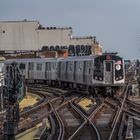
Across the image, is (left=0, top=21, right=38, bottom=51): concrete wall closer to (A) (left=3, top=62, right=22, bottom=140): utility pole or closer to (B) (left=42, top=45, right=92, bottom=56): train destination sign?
(B) (left=42, top=45, right=92, bottom=56): train destination sign

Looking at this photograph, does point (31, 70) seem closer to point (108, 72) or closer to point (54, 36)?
point (108, 72)

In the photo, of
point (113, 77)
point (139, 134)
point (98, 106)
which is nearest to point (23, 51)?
point (113, 77)

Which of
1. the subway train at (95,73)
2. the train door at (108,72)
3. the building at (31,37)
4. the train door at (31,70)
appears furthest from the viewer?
the building at (31,37)

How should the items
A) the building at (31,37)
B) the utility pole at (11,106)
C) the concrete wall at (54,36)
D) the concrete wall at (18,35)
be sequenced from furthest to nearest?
1. the concrete wall at (54,36)
2. the building at (31,37)
3. the concrete wall at (18,35)
4. the utility pole at (11,106)

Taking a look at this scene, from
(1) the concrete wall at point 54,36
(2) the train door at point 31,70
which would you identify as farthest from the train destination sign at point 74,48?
(2) the train door at point 31,70

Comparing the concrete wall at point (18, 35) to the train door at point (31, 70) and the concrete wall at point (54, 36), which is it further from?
the train door at point (31, 70)

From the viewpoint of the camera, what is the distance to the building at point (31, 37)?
96.1 meters

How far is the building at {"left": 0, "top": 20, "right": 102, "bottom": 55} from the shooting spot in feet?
315

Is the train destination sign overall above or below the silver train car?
above

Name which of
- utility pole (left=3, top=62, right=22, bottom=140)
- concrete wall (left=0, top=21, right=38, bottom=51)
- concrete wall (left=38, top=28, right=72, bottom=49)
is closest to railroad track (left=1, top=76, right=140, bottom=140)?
utility pole (left=3, top=62, right=22, bottom=140)

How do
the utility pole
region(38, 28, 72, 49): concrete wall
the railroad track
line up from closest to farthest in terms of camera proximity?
the utility pole
the railroad track
region(38, 28, 72, 49): concrete wall

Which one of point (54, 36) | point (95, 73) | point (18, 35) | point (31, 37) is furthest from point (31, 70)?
point (54, 36)

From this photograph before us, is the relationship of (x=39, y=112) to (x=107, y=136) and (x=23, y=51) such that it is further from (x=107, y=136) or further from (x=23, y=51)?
(x=23, y=51)

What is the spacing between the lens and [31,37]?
9662 cm
